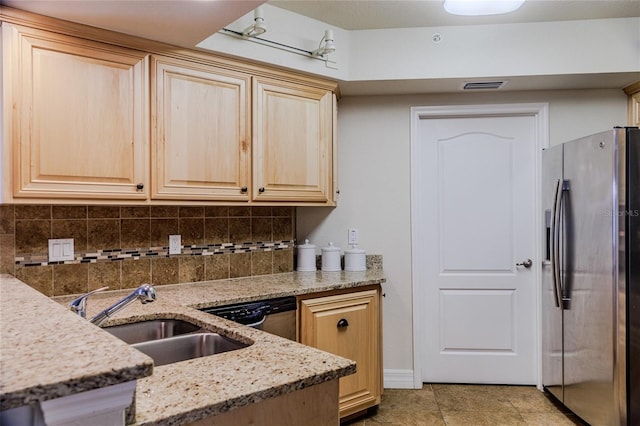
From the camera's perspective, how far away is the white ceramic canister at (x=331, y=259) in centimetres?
311

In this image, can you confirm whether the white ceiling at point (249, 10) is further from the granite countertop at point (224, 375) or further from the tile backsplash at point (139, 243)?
the granite countertop at point (224, 375)

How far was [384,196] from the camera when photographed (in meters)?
3.35

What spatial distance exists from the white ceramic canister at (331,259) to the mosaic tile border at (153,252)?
0.25 metres

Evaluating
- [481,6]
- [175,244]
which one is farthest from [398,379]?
[481,6]

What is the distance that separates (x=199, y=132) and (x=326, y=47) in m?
0.92

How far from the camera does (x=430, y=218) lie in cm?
338

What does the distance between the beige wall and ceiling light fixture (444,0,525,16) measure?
1037mm

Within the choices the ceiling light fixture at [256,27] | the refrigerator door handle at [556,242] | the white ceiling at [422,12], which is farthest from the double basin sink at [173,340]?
the refrigerator door handle at [556,242]

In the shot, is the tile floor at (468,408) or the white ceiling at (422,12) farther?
the tile floor at (468,408)

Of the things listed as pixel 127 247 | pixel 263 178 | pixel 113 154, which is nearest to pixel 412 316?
pixel 263 178

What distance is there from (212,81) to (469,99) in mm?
1886

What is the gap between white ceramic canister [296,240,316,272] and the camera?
122 inches

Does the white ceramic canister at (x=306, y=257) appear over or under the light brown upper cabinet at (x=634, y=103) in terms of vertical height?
under

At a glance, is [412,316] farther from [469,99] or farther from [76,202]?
[76,202]
